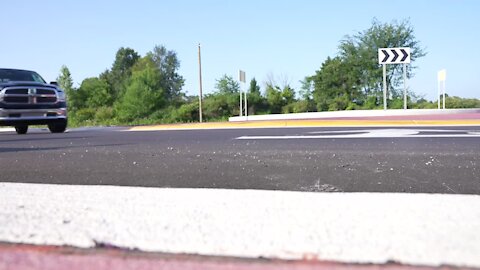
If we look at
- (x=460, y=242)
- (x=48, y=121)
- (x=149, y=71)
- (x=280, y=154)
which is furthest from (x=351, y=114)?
(x=149, y=71)

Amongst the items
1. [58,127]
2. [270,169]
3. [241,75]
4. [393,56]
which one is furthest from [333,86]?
[270,169]

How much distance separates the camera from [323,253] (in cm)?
107

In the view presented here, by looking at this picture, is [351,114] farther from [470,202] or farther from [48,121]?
[470,202]

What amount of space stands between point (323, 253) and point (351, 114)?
69.2 feet

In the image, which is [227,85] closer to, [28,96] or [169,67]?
[169,67]

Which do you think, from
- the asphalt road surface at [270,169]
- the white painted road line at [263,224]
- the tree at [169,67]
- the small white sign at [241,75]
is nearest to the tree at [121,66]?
the tree at [169,67]

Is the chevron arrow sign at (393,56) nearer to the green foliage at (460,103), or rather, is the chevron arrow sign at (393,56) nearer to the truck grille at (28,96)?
the truck grille at (28,96)

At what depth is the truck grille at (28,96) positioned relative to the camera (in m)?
9.49

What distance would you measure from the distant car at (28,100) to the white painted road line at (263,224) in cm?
874

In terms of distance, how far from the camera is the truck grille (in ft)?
31.1

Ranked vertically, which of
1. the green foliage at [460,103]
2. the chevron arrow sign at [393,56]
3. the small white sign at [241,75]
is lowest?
the green foliage at [460,103]

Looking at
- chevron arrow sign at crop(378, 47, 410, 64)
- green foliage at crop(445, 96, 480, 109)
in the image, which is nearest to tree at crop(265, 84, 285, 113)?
green foliage at crop(445, 96, 480, 109)

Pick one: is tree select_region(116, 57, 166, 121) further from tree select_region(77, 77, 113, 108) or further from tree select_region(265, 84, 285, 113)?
tree select_region(265, 84, 285, 113)

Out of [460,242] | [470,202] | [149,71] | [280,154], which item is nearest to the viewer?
[460,242]
